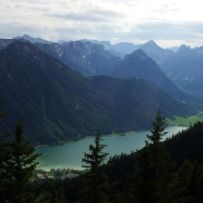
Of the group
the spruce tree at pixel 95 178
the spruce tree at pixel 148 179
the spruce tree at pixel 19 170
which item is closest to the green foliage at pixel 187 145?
the spruce tree at pixel 95 178

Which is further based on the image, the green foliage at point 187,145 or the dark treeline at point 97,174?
the green foliage at point 187,145

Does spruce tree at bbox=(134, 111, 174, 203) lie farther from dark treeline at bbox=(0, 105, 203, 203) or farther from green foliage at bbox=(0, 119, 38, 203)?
green foliage at bbox=(0, 119, 38, 203)

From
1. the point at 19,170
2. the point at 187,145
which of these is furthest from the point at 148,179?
the point at 187,145

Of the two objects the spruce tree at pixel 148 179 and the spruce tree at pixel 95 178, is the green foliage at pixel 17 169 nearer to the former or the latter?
the spruce tree at pixel 148 179

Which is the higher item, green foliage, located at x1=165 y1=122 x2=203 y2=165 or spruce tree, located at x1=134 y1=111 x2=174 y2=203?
green foliage, located at x1=165 y1=122 x2=203 y2=165

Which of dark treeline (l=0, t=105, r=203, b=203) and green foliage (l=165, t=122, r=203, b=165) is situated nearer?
dark treeline (l=0, t=105, r=203, b=203)

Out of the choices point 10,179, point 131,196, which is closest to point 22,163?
point 10,179

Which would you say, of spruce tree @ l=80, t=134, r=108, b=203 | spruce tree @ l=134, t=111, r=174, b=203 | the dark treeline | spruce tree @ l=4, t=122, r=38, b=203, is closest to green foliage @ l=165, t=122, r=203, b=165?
spruce tree @ l=80, t=134, r=108, b=203

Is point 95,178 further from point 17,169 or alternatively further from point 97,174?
point 17,169
